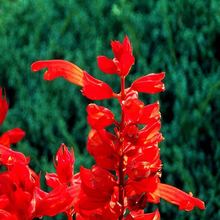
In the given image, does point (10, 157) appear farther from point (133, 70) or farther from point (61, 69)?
point (133, 70)

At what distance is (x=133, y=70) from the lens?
393 centimetres

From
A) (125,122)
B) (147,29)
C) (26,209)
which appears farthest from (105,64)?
(147,29)

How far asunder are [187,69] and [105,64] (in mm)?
2662

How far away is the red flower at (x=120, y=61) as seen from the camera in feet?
3.72

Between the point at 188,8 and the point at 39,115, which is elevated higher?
the point at 188,8

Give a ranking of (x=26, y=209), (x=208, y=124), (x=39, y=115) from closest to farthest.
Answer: (x=26, y=209), (x=208, y=124), (x=39, y=115)

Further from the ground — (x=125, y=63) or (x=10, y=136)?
(x=125, y=63)

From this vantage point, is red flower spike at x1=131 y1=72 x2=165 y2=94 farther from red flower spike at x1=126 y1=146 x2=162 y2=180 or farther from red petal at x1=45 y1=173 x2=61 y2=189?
red petal at x1=45 y1=173 x2=61 y2=189

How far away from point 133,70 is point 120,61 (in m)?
2.79

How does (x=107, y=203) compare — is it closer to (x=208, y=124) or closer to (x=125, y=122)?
(x=125, y=122)

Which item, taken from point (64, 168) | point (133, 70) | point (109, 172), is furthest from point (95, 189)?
point (133, 70)

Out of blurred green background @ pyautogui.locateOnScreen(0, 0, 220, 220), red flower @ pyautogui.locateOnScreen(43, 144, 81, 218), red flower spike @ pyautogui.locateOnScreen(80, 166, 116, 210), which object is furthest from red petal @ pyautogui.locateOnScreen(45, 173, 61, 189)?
blurred green background @ pyautogui.locateOnScreen(0, 0, 220, 220)

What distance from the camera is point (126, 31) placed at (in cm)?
401

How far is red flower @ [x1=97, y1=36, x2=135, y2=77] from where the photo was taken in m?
1.13
